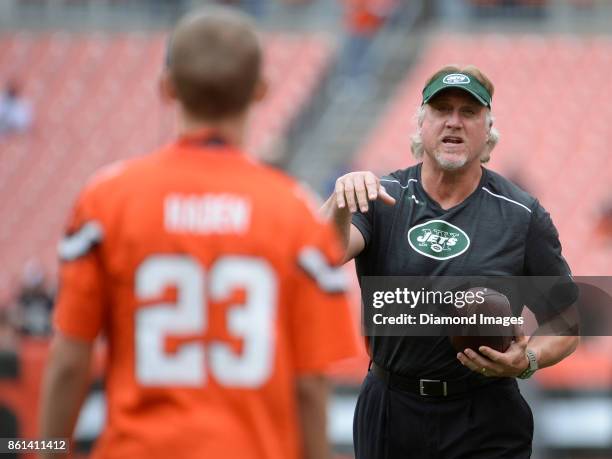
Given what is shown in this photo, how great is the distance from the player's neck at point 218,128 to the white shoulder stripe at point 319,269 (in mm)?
308

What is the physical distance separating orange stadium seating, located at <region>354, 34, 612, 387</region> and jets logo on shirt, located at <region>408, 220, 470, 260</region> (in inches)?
420

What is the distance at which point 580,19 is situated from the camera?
779 inches

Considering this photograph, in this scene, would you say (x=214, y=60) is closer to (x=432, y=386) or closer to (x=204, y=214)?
(x=204, y=214)

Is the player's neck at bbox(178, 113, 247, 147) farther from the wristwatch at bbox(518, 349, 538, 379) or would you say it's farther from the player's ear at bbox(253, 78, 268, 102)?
the wristwatch at bbox(518, 349, 538, 379)

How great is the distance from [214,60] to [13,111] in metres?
17.0

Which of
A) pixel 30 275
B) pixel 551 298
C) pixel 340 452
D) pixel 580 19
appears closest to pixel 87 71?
pixel 30 275

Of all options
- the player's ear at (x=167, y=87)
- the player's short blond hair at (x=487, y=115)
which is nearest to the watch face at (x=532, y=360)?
the player's short blond hair at (x=487, y=115)

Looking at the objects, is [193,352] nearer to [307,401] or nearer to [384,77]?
[307,401]

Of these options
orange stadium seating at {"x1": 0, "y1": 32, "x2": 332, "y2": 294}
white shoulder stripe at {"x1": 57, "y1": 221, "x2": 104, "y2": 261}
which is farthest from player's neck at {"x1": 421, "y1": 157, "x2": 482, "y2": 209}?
orange stadium seating at {"x1": 0, "y1": 32, "x2": 332, "y2": 294}

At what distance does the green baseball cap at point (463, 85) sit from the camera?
4.48m

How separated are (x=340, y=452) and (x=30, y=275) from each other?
7617 millimetres

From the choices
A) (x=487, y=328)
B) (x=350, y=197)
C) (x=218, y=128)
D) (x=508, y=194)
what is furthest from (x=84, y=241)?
(x=508, y=194)

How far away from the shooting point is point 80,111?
1991 cm

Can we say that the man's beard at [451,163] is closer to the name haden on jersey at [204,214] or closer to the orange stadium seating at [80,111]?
the name haden on jersey at [204,214]
